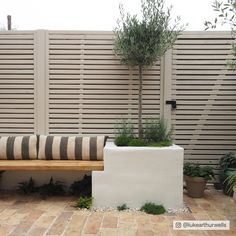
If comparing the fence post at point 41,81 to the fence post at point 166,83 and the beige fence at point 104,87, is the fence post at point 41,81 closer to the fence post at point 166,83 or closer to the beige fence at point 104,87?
the beige fence at point 104,87

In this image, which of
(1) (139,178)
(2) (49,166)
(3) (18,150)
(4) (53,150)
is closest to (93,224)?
(1) (139,178)

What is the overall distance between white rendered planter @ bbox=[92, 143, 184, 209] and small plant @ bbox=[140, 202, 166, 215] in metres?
0.06

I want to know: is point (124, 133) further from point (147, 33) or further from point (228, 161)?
point (228, 161)

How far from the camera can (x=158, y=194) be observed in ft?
14.1

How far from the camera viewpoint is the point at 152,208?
4.18 meters

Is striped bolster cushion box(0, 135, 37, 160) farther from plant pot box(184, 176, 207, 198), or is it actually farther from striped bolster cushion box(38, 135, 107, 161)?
plant pot box(184, 176, 207, 198)

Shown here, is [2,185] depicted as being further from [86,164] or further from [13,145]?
[86,164]

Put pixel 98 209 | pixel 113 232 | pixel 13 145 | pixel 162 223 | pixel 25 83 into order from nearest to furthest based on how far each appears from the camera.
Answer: pixel 113 232
pixel 162 223
pixel 98 209
pixel 13 145
pixel 25 83

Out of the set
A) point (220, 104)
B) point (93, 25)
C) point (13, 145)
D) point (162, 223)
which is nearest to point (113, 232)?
point (162, 223)

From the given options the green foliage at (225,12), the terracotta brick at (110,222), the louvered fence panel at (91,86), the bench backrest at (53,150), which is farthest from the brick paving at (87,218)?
the green foliage at (225,12)

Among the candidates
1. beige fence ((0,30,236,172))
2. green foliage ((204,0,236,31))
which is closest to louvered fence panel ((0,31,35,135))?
beige fence ((0,30,236,172))

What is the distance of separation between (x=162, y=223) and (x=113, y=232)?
630mm

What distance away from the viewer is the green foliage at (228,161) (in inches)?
200

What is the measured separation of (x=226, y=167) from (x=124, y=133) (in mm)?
1681
